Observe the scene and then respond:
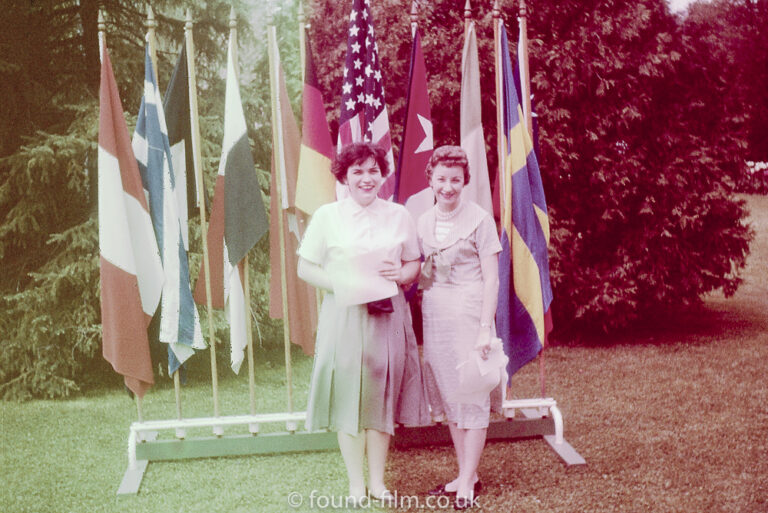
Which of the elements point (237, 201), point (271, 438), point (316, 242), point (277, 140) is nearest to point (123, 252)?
point (237, 201)

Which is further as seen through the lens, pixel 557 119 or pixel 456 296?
pixel 557 119

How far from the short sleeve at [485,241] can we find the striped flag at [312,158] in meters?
0.97

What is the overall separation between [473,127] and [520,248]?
2.44 ft

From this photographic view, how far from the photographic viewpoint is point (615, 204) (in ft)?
22.3

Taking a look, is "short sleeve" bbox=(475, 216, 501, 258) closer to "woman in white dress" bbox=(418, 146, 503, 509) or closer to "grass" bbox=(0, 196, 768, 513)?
"woman in white dress" bbox=(418, 146, 503, 509)

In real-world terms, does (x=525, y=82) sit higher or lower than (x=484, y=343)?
higher

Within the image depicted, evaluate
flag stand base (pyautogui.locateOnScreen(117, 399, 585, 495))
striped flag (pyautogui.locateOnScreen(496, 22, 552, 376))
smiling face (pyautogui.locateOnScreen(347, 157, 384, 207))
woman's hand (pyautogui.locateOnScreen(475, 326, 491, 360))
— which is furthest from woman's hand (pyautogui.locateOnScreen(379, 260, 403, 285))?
flag stand base (pyautogui.locateOnScreen(117, 399, 585, 495))

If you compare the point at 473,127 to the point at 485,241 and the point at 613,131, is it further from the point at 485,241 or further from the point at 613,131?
the point at 613,131

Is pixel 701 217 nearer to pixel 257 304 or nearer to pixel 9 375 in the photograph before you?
pixel 257 304

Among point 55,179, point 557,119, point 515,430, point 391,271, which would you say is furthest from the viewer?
point 557,119

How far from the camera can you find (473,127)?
14.5ft

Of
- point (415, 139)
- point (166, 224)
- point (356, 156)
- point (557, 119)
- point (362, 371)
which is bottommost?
point (362, 371)

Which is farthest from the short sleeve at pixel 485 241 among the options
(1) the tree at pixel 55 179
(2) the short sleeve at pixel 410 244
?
(1) the tree at pixel 55 179

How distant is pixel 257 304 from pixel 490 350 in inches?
140
